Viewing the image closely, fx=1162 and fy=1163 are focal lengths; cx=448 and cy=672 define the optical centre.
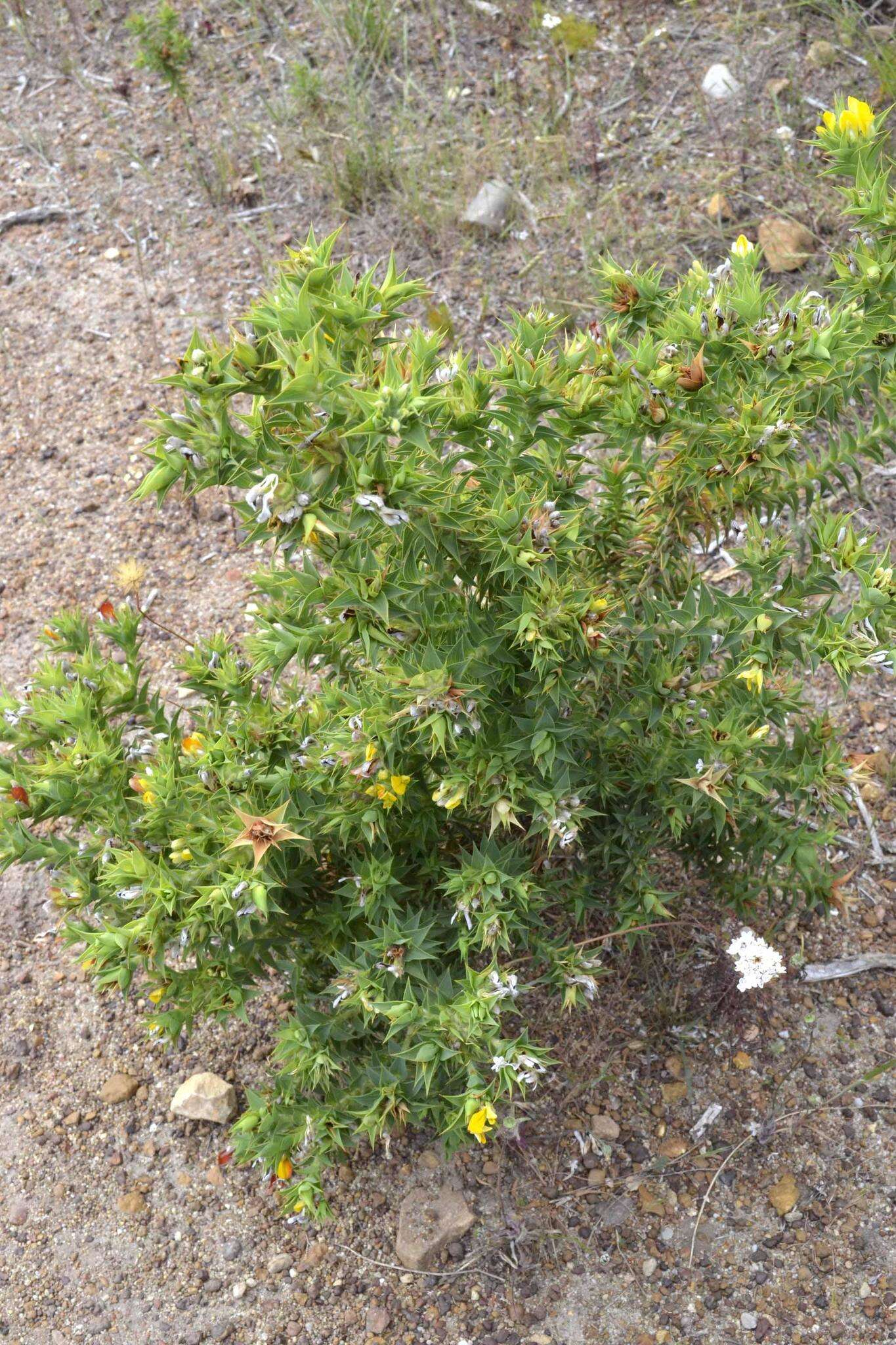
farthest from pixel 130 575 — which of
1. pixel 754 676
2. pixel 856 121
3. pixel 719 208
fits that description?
pixel 719 208

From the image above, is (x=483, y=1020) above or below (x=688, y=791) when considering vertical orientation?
below

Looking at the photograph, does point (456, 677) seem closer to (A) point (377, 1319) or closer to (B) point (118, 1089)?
(A) point (377, 1319)

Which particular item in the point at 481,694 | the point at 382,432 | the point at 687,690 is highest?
the point at 382,432

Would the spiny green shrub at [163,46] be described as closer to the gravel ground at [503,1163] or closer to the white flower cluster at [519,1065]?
the gravel ground at [503,1163]

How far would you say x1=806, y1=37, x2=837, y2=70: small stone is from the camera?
5.05 m

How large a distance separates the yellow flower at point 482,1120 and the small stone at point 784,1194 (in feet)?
3.13

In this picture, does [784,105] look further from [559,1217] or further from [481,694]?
[559,1217]

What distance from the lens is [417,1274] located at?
2.78 m

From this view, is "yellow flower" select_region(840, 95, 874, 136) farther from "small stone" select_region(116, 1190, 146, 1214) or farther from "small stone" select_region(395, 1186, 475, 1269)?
"small stone" select_region(116, 1190, 146, 1214)

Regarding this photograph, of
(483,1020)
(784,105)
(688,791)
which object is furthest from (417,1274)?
(784,105)

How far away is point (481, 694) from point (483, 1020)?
626 mm

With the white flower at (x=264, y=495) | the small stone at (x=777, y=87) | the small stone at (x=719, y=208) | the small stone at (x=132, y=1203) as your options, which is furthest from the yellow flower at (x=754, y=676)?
the small stone at (x=777, y=87)

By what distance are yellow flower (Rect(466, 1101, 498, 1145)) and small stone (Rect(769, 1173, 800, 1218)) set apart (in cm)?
95

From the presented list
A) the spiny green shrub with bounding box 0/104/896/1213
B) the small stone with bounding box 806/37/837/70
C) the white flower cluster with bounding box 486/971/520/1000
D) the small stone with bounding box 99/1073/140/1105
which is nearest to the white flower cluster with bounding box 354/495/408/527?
the spiny green shrub with bounding box 0/104/896/1213
